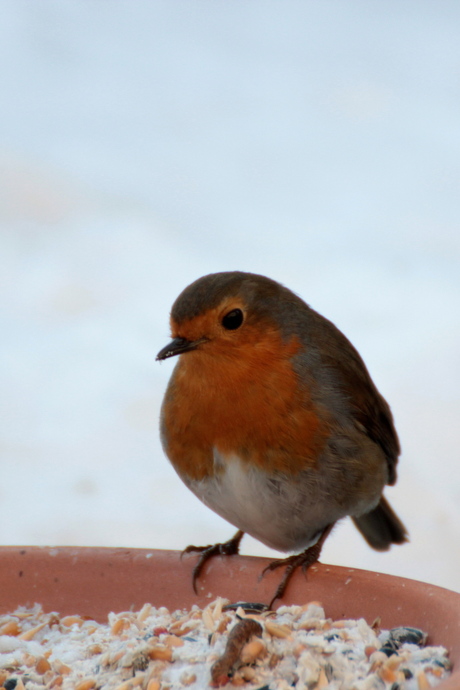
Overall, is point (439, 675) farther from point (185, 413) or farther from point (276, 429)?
point (185, 413)

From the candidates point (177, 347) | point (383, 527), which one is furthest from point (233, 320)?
point (383, 527)

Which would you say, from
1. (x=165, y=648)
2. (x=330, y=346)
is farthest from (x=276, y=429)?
(x=165, y=648)

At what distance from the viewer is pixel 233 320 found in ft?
7.02

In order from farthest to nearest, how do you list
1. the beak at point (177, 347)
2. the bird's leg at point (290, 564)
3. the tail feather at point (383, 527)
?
1. the tail feather at point (383, 527)
2. the beak at point (177, 347)
3. the bird's leg at point (290, 564)

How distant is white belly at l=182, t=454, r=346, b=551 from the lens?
2.08 m

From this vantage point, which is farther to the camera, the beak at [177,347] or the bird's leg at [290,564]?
the beak at [177,347]

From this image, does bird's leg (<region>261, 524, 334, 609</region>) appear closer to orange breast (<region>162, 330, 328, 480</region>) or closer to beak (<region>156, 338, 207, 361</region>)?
orange breast (<region>162, 330, 328, 480</region>)

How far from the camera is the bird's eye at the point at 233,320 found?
212 cm

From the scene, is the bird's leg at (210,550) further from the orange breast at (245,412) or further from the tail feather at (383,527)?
the tail feather at (383,527)

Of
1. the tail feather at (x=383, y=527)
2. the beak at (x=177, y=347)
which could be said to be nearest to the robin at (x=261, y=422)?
the beak at (x=177, y=347)

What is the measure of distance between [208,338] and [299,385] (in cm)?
25

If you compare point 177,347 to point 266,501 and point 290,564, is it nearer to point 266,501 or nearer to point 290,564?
point 266,501

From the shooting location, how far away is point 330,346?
240cm

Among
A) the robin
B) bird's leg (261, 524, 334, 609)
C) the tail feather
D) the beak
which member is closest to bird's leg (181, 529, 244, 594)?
the robin
